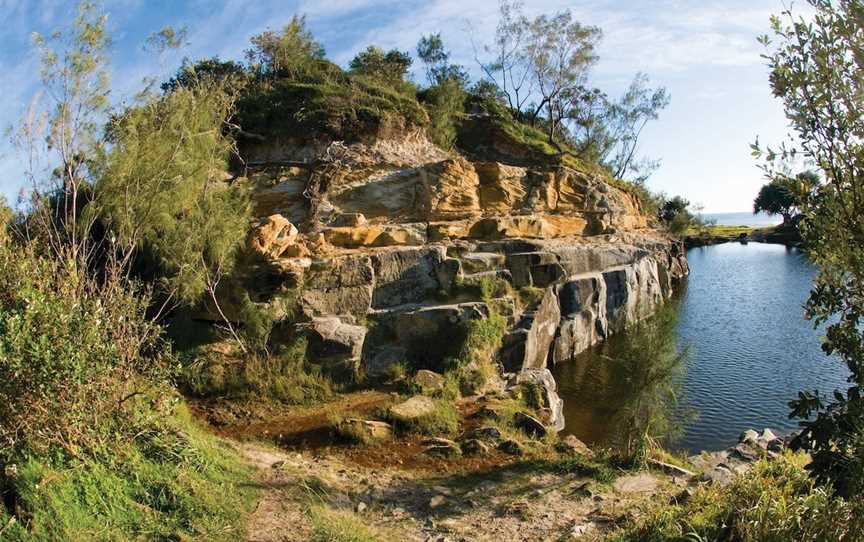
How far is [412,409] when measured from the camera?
12.2 m

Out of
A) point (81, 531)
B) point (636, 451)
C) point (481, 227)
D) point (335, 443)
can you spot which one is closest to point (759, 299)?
point (481, 227)

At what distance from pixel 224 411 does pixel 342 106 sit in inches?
605

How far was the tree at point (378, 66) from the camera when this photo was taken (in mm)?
32072

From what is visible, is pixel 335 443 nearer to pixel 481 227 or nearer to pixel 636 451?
pixel 636 451

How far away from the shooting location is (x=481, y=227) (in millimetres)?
Result: 21766

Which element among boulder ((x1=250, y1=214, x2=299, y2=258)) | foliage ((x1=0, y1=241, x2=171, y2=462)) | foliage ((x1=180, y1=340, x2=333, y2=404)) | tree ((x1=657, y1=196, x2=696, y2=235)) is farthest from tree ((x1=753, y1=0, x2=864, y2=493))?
tree ((x1=657, y1=196, x2=696, y2=235))

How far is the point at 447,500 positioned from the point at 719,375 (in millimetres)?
13887

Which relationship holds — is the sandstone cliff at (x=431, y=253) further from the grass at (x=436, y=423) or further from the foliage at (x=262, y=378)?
the grass at (x=436, y=423)

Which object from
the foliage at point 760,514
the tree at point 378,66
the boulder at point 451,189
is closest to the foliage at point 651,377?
the foliage at point 760,514

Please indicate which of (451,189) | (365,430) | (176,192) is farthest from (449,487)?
(451,189)

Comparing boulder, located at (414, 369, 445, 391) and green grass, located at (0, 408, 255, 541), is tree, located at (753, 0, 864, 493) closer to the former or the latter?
green grass, located at (0, 408, 255, 541)

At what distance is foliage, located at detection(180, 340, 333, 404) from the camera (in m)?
13.4

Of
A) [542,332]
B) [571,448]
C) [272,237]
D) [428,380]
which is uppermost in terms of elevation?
[272,237]

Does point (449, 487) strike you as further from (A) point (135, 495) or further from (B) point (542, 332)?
(B) point (542, 332)
